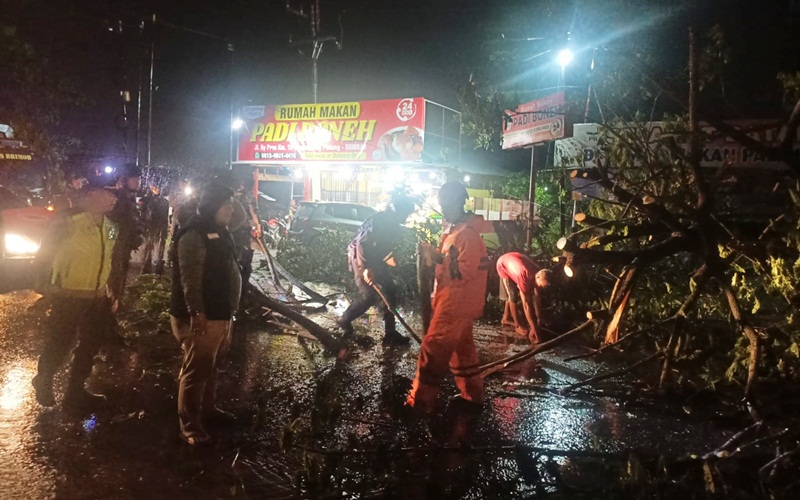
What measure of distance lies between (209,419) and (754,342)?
14.1 feet

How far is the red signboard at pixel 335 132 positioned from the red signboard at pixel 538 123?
631 centimetres

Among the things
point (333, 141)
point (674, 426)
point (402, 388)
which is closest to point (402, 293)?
point (402, 388)

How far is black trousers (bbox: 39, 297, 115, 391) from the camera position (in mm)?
4758

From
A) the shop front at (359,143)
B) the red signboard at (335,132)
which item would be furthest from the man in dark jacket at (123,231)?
the red signboard at (335,132)

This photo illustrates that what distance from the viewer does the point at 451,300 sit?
458 cm

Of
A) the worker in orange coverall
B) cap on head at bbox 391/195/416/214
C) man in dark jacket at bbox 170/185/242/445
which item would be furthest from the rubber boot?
cap on head at bbox 391/195/416/214

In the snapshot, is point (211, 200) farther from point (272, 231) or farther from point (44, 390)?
point (272, 231)

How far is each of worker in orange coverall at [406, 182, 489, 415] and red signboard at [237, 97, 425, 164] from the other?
40.4 feet

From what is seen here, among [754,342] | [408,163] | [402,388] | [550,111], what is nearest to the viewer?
[754,342]

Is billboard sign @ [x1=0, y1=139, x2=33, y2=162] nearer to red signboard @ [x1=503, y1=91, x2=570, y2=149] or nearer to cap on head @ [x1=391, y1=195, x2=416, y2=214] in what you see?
red signboard @ [x1=503, y1=91, x2=570, y2=149]

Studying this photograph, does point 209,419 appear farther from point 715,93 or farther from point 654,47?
point 715,93

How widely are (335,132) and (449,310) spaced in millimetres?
14474

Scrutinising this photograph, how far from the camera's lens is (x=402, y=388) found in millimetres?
5184

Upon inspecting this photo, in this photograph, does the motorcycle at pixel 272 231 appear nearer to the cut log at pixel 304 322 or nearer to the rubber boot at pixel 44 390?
the cut log at pixel 304 322
